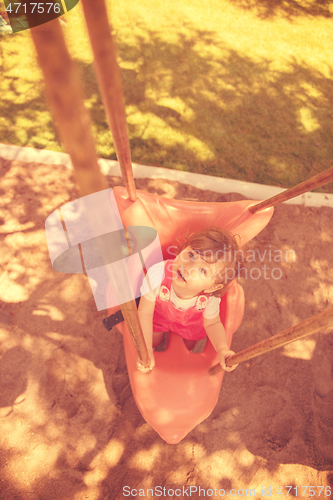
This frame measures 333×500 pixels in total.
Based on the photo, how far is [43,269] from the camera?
6.53ft

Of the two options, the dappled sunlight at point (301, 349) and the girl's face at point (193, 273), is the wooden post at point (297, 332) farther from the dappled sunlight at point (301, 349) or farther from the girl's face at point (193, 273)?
the dappled sunlight at point (301, 349)

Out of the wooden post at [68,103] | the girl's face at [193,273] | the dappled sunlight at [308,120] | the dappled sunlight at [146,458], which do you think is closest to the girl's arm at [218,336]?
the girl's face at [193,273]

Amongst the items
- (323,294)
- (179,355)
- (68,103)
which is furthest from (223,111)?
(68,103)

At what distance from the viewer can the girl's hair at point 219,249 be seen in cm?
127

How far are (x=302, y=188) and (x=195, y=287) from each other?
593 millimetres

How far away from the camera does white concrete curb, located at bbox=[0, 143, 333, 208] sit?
2.36m

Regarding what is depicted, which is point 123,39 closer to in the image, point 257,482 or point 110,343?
point 110,343

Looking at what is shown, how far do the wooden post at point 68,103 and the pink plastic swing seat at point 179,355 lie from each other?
3.52 ft

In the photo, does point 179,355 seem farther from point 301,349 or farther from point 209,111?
point 209,111

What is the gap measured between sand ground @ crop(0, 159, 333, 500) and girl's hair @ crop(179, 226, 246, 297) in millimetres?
A: 769

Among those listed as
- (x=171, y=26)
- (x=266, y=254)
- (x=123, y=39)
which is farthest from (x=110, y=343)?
(x=171, y=26)

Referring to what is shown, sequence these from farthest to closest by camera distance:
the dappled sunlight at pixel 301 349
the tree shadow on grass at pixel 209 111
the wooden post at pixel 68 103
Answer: the tree shadow on grass at pixel 209 111 < the dappled sunlight at pixel 301 349 < the wooden post at pixel 68 103

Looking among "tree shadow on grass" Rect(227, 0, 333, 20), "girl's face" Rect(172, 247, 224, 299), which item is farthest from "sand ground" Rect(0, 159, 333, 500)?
"tree shadow on grass" Rect(227, 0, 333, 20)

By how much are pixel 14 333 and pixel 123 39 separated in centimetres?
305
